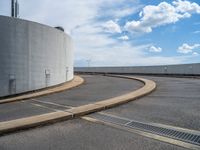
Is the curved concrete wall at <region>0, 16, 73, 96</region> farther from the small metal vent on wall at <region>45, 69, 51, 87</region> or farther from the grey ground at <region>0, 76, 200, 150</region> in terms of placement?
the grey ground at <region>0, 76, 200, 150</region>

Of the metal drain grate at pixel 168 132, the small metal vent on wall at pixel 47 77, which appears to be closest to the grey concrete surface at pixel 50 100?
the small metal vent on wall at pixel 47 77

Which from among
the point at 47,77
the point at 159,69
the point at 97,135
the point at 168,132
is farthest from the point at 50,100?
the point at 159,69

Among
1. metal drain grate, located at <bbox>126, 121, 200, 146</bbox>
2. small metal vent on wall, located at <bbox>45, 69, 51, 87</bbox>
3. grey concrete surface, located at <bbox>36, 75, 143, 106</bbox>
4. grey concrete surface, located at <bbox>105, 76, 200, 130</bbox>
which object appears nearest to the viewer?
metal drain grate, located at <bbox>126, 121, 200, 146</bbox>

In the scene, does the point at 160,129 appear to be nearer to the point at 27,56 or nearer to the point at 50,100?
the point at 50,100

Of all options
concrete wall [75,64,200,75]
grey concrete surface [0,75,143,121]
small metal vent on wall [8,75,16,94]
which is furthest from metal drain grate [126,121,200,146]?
concrete wall [75,64,200,75]

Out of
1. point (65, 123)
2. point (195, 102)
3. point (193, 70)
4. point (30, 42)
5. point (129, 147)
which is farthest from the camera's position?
point (193, 70)

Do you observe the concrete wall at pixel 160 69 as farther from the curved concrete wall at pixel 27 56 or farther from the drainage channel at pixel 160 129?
the drainage channel at pixel 160 129

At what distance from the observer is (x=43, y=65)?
15281mm

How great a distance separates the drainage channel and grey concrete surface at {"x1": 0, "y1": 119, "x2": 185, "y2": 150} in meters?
0.46

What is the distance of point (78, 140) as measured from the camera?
5.41 metres

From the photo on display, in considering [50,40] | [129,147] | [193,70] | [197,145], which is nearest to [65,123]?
[129,147]

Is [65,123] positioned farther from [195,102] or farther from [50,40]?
[50,40]

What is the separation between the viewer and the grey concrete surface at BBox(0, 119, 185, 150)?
499 centimetres

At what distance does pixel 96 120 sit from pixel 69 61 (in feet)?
A: 44.2
